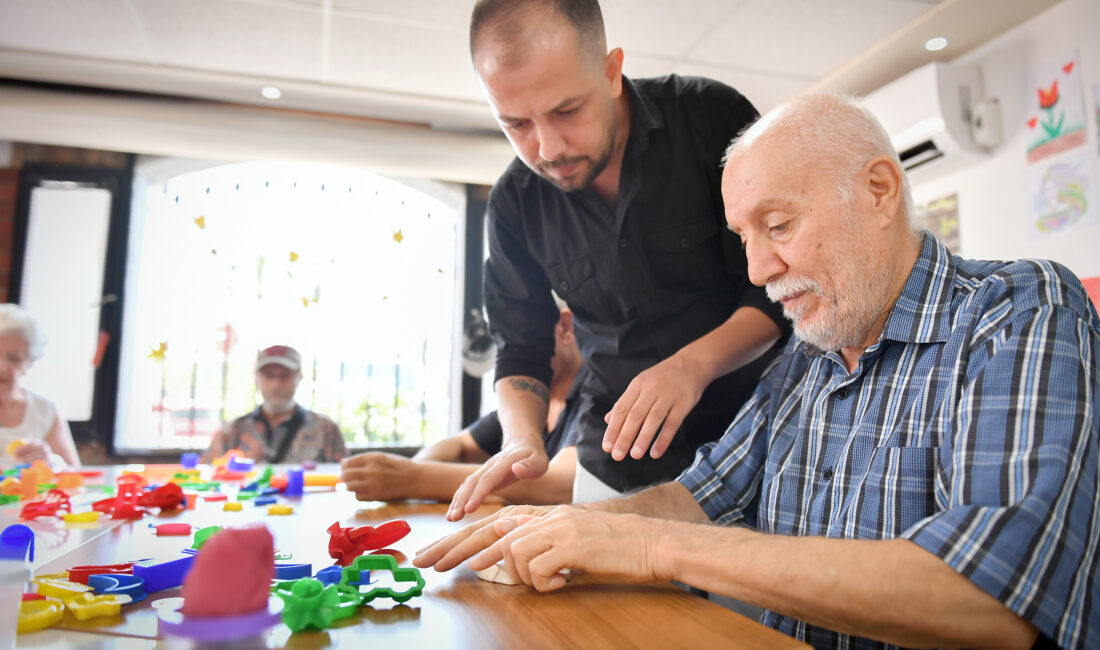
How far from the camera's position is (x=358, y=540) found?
966mm

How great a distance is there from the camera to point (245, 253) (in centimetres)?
474

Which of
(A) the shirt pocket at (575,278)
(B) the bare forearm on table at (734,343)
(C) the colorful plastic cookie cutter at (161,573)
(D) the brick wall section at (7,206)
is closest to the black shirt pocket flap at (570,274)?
(A) the shirt pocket at (575,278)

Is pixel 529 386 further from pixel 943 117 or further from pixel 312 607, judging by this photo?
pixel 943 117

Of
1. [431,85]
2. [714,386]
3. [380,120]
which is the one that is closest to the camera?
[714,386]

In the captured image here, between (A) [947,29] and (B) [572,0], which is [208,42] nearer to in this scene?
(B) [572,0]

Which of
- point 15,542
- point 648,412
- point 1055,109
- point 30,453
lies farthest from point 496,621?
point 1055,109

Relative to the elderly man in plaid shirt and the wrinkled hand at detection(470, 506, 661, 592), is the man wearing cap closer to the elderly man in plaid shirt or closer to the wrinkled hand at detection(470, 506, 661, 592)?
the elderly man in plaid shirt

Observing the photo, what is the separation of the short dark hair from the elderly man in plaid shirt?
0.42 meters

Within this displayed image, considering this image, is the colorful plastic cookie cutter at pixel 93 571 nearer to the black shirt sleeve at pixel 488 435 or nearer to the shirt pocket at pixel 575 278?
the shirt pocket at pixel 575 278

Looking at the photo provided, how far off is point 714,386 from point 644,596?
2.51 feet

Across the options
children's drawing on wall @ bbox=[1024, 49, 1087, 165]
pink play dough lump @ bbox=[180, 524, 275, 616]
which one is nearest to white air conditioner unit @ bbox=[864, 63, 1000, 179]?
children's drawing on wall @ bbox=[1024, 49, 1087, 165]

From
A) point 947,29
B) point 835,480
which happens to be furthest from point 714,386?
point 947,29

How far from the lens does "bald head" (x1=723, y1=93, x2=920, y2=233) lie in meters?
1.00

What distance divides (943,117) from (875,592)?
3179 mm
